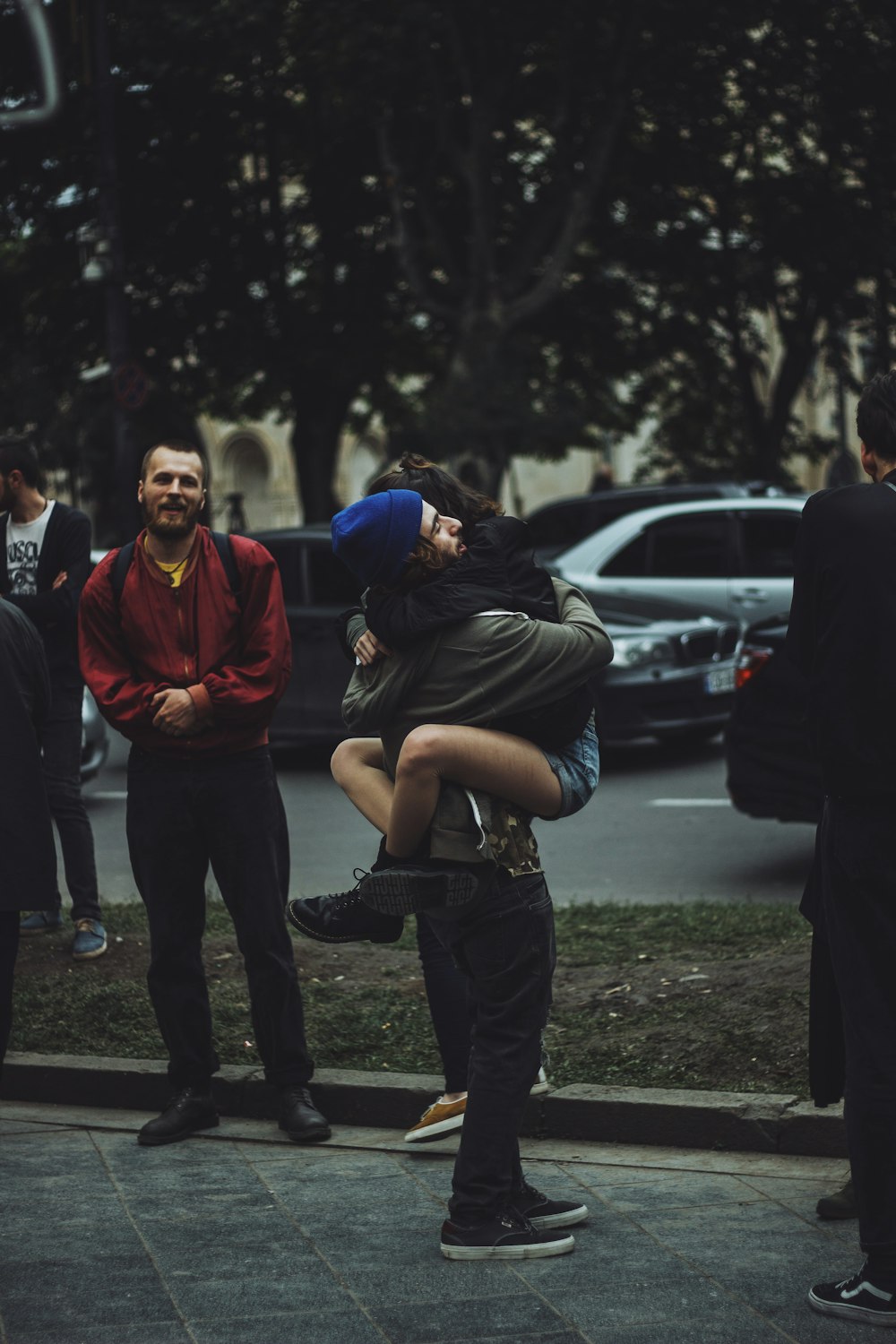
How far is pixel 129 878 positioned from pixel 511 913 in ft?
17.9

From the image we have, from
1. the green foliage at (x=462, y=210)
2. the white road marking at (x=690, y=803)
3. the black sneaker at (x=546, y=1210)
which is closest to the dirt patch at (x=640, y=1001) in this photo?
the black sneaker at (x=546, y=1210)

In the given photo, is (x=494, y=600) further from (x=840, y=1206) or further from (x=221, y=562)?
(x=840, y=1206)

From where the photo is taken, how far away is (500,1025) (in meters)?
4.05

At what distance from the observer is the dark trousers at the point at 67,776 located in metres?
7.16

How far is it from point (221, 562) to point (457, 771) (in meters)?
1.50

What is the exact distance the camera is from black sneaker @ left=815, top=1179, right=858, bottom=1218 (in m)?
4.22

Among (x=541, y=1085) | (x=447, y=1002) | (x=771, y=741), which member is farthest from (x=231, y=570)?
(x=771, y=741)

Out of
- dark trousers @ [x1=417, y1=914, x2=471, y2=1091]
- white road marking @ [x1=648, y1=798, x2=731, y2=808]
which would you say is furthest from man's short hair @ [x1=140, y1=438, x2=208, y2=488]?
white road marking @ [x1=648, y1=798, x2=731, y2=808]

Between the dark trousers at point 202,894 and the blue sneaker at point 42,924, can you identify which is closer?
the dark trousers at point 202,894

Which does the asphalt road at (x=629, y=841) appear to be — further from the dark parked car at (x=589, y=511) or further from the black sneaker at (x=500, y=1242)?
the black sneaker at (x=500, y=1242)

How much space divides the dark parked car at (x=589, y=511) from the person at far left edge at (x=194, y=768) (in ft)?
33.1

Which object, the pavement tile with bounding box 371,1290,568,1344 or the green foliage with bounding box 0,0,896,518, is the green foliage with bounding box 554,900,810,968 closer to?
the pavement tile with bounding box 371,1290,568,1344

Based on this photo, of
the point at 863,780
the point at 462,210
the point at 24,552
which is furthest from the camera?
the point at 462,210

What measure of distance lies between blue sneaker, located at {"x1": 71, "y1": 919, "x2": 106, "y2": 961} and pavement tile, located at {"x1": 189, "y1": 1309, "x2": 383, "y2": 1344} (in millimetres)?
3272
